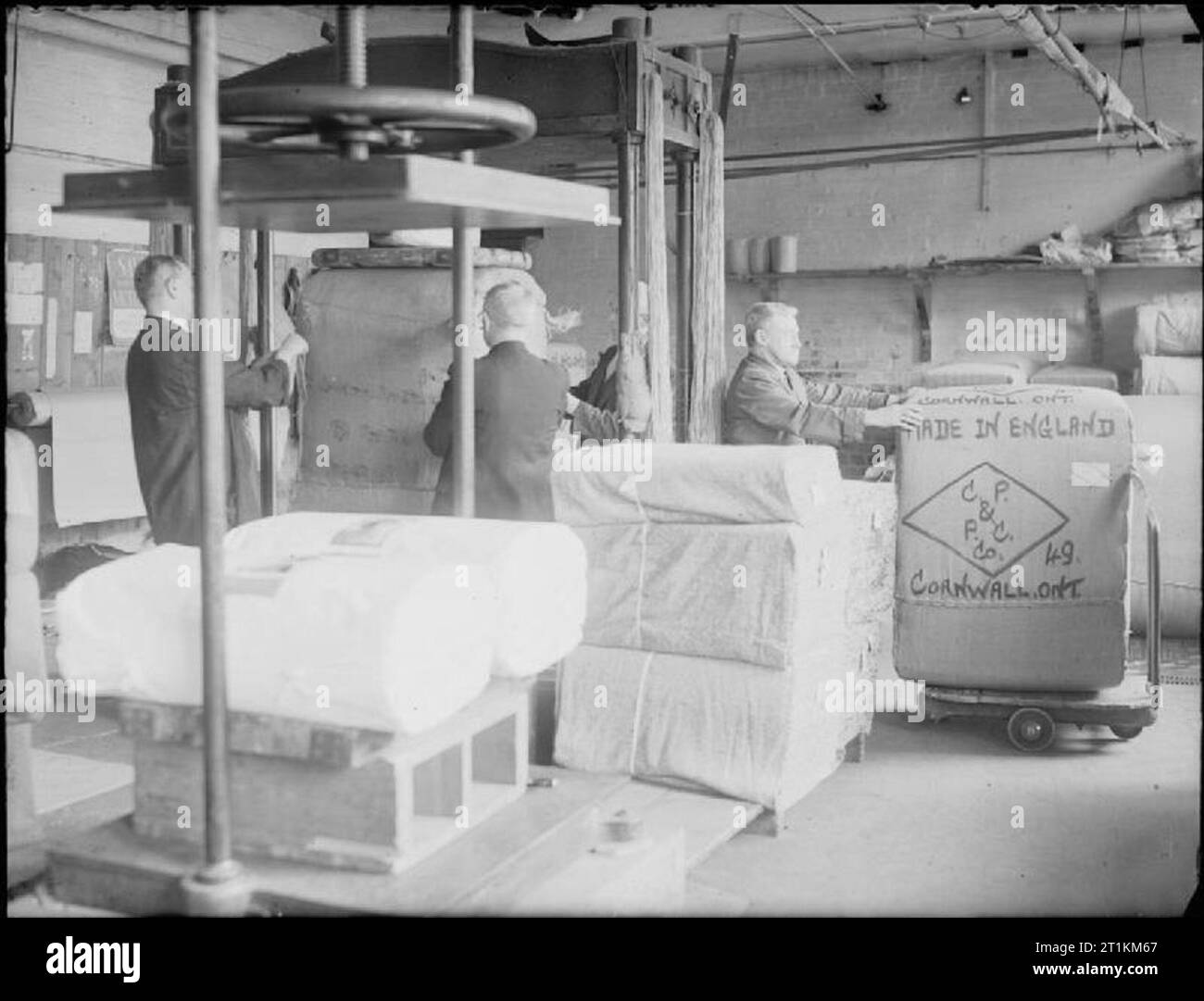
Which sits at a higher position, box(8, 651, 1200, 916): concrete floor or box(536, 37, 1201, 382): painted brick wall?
box(536, 37, 1201, 382): painted brick wall

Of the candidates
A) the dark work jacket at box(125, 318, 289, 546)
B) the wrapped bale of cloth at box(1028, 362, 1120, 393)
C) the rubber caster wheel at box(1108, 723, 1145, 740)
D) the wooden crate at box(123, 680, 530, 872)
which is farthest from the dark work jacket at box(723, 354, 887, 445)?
the wrapped bale of cloth at box(1028, 362, 1120, 393)

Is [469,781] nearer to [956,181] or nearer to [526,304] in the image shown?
[526,304]

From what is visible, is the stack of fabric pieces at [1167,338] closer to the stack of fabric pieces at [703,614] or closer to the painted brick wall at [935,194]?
the painted brick wall at [935,194]

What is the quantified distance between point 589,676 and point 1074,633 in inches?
86.8

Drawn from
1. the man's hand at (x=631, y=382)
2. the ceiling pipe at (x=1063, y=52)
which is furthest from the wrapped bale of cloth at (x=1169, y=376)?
the man's hand at (x=631, y=382)

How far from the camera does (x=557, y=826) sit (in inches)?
96.9

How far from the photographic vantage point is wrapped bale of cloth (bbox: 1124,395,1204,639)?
759cm

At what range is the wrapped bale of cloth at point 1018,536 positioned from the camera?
5609mm

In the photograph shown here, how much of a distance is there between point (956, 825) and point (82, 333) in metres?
6.42

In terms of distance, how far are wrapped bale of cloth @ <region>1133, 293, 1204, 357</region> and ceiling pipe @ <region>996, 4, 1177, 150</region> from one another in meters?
1.26

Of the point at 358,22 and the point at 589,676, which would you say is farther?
the point at 589,676

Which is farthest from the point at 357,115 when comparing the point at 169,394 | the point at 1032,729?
the point at 1032,729

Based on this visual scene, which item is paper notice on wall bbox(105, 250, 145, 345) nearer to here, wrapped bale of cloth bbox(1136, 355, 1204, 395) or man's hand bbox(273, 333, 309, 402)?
man's hand bbox(273, 333, 309, 402)
